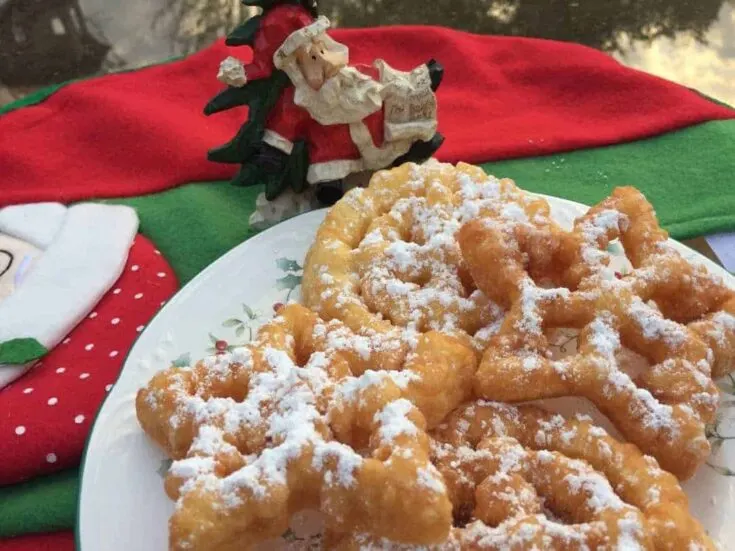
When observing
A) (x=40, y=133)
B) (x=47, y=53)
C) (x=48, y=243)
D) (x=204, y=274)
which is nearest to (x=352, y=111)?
(x=204, y=274)


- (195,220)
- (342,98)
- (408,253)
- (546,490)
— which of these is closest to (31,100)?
(195,220)

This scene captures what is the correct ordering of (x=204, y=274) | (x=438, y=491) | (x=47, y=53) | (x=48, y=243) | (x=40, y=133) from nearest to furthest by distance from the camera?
(x=438, y=491) < (x=204, y=274) < (x=48, y=243) < (x=40, y=133) < (x=47, y=53)

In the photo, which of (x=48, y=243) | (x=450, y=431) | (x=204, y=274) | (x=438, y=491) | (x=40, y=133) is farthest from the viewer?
(x=40, y=133)

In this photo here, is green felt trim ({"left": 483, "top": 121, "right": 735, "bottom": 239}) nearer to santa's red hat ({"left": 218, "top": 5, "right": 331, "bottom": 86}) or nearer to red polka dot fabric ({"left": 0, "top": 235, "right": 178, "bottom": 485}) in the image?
santa's red hat ({"left": 218, "top": 5, "right": 331, "bottom": 86})

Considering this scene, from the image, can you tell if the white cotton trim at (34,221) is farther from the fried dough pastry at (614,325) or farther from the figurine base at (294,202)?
A: the fried dough pastry at (614,325)

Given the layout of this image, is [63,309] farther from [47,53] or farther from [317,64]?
[47,53]

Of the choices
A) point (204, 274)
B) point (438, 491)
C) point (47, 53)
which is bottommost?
point (47, 53)

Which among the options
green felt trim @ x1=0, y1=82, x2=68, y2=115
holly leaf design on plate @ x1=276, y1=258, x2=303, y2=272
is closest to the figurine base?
holly leaf design on plate @ x1=276, y1=258, x2=303, y2=272
